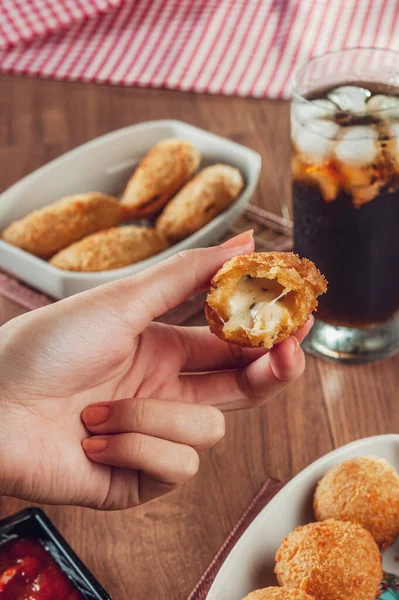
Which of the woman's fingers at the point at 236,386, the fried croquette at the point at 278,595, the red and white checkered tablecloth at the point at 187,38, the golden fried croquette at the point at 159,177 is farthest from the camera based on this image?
the red and white checkered tablecloth at the point at 187,38

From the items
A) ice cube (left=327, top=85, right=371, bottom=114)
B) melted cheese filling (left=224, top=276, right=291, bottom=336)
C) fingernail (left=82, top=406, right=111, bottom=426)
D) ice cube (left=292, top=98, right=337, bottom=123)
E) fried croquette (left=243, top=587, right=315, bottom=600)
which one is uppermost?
ice cube (left=327, top=85, right=371, bottom=114)

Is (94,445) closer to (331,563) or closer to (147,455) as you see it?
(147,455)

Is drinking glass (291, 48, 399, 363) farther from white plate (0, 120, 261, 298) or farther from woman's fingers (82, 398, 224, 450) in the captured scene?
woman's fingers (82, 398, 224, 450)

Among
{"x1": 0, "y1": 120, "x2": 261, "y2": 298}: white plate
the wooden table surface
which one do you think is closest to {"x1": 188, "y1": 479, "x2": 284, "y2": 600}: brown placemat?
the wooden table surface

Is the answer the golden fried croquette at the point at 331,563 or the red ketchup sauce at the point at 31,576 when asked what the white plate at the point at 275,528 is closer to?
→ the golden fried croquette at the point at 331,563

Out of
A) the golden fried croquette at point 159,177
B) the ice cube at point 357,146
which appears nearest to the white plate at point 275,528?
the ice cube at point 357,146

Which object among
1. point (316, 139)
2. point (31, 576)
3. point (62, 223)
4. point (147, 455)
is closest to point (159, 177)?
point (62, 223)

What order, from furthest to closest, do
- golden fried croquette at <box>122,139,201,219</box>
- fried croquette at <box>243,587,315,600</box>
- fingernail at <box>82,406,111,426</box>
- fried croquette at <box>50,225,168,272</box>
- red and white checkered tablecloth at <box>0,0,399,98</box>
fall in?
1. red and white checkered tablecloth at <box>0,0,399,98</box>
2. golden fried croquette at <box>122,139,201,219</box>
3. fried croquette at <box>50,225,168,272</box>
4. fingernail at <box>82,406,111,426</box>
5. fried croquette at <box>243,587,315,600</box>
